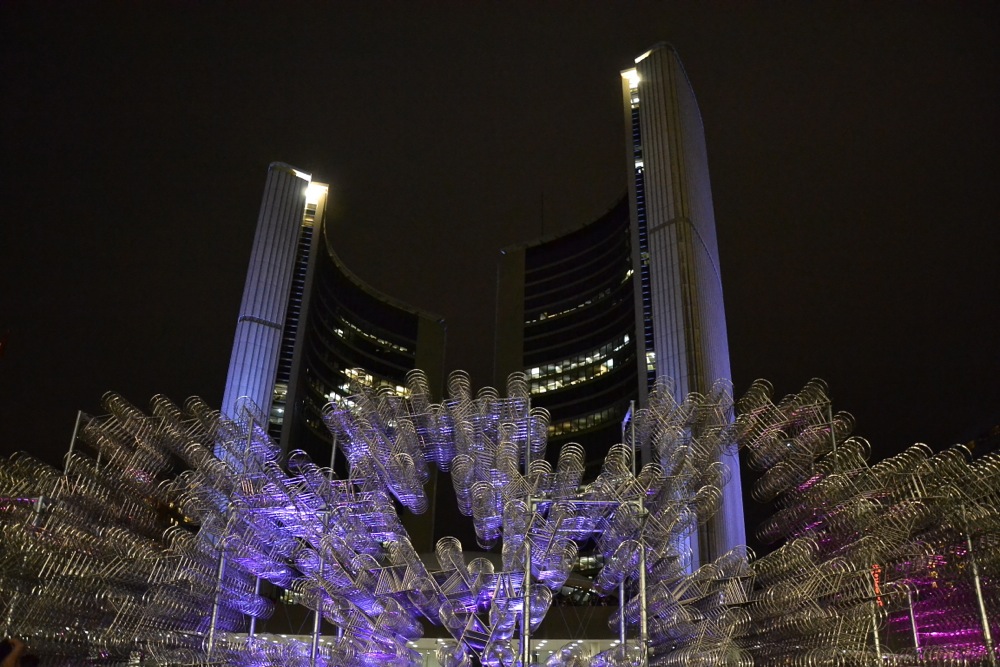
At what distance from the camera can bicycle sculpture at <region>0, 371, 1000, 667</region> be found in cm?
1402

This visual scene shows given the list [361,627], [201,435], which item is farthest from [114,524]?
[361,627]

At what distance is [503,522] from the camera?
1570 cm

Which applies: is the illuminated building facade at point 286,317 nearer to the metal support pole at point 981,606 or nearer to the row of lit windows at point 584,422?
the metal support pole at point 981,606

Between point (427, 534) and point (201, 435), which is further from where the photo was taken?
point (427, 534)

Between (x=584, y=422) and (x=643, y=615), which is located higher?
(x=584, y=422)

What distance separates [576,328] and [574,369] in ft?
13.0

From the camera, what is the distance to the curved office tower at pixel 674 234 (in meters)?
38.7

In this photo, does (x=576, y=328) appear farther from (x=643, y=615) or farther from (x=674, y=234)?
(x=643, y=615)

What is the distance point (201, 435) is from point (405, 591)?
6.58 metres

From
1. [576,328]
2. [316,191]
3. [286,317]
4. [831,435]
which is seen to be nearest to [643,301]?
[286,317]

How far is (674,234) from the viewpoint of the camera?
41469 mm

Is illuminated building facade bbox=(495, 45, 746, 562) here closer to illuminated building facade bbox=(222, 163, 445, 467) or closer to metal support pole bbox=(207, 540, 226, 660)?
illuminated building facade bbox=(222, 163, 445, 467)

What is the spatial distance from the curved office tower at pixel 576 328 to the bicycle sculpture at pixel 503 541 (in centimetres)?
5520

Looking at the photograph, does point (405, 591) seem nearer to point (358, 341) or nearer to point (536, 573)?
point (536, 573)
